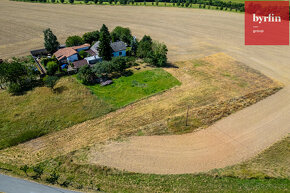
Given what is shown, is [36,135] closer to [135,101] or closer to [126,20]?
[135,101]

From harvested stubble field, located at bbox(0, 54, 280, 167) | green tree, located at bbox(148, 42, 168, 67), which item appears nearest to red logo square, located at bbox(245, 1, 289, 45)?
harvested stubble field, located at bbox(0, 54, 280, 167)

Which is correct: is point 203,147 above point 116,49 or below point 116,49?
below

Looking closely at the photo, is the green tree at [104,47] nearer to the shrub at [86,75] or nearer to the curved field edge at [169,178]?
the shrub at [86,75]

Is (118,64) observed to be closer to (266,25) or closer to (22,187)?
(22,187)

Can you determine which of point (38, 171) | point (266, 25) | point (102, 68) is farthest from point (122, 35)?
point (266, 25)

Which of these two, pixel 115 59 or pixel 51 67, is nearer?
pixel 51 67

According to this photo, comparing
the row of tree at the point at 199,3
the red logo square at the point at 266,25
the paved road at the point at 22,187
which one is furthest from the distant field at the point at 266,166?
the row of tree at the point at 199,3

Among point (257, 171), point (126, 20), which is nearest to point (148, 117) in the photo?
point (257, 171)
